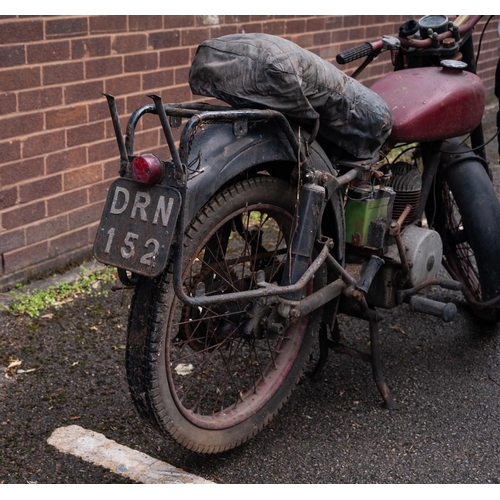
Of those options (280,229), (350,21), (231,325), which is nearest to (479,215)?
(280,229)

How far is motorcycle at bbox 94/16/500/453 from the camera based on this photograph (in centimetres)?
272

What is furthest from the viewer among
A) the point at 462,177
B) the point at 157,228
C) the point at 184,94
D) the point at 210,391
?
the point at 184,94

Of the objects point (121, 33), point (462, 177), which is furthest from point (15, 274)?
point (462, 177)

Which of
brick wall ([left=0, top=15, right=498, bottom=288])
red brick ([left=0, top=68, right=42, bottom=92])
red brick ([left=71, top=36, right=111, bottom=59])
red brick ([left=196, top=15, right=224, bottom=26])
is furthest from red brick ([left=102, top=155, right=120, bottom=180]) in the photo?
red brick ([left=196, top=15, right=224, bottom=26])

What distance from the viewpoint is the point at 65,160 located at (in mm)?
4750

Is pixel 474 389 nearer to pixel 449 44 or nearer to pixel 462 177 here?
pixel 462 177

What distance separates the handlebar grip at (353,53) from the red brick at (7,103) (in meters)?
1.70

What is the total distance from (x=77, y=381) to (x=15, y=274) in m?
1.11

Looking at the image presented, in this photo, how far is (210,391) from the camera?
362 centimetres

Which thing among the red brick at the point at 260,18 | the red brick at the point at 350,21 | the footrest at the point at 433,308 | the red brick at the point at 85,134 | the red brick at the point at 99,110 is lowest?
the footrest at the point at 433,308

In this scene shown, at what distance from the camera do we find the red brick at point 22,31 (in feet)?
13.8

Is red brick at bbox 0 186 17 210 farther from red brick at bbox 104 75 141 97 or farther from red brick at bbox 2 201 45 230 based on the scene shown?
red brick at bbox 104 75 141 97

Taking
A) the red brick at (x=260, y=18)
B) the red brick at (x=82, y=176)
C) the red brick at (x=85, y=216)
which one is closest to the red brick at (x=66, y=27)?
the red brick at (x=82, y=176)

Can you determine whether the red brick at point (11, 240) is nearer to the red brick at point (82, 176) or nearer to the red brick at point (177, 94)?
the red brick at point (82, 176)
